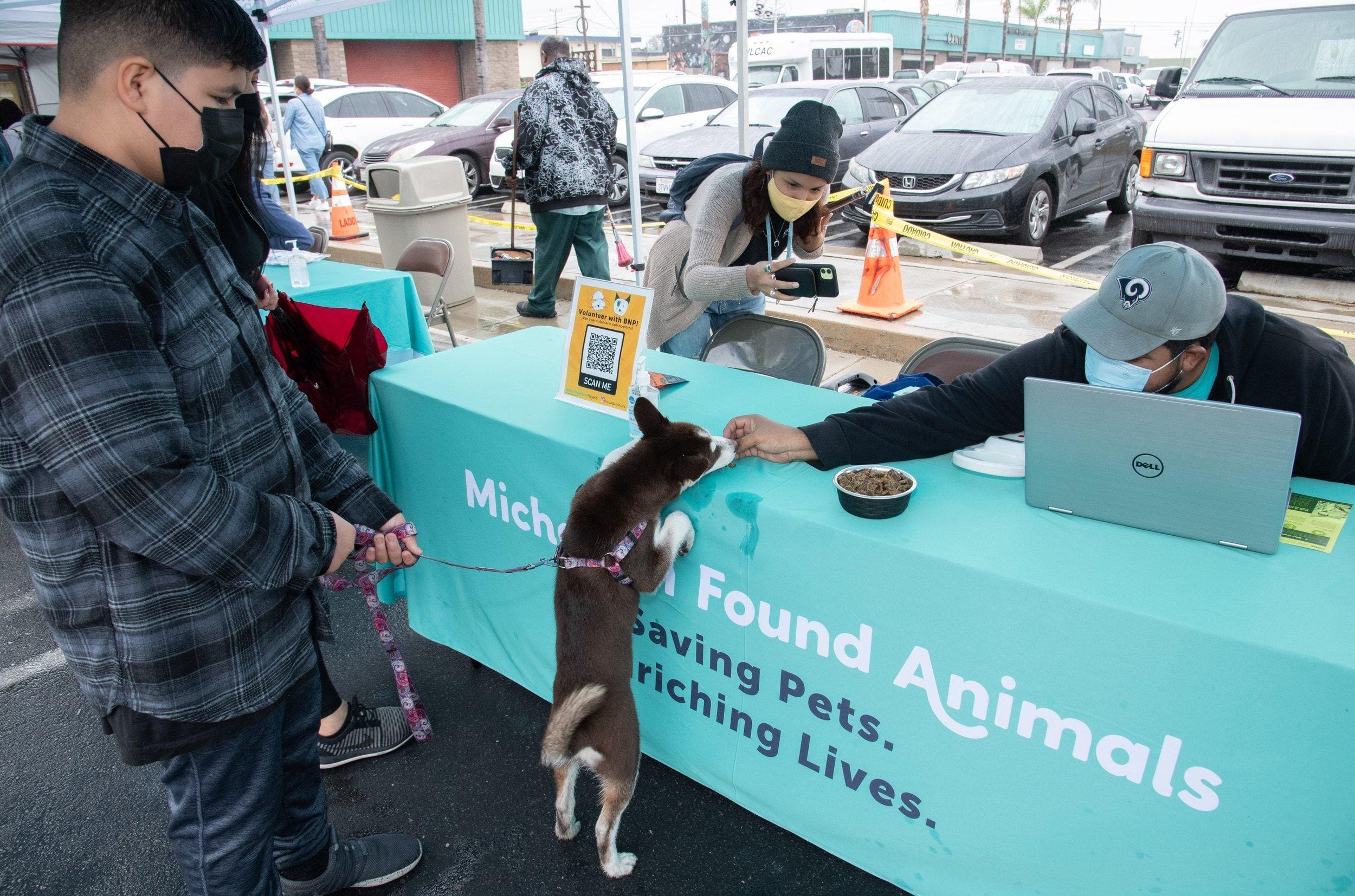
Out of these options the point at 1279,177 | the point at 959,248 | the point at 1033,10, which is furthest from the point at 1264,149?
the point at 1033,10

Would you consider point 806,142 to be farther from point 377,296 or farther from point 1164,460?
point 377,296

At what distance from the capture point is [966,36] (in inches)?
2093

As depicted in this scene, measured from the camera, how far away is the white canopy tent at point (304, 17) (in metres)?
4.34

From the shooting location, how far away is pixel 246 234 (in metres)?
2.41

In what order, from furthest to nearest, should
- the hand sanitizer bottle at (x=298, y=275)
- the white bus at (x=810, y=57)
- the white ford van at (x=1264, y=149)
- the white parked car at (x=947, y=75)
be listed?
the white parked car at (x=947, y=75) → the white bus at (x=810, y=57) → the white ford van at (x=1264, y=149) → the hand sanitizer bottle at (x=298, y=275)

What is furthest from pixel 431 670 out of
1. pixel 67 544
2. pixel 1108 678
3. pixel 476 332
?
pixel 476 332

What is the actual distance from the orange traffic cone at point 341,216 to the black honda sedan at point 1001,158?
20.7 ft

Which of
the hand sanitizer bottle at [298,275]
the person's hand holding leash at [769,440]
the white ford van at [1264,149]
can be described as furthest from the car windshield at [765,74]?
the person's hand holding leash at [769,440]

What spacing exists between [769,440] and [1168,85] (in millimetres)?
7523

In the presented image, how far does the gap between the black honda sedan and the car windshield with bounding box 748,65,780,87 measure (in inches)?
386

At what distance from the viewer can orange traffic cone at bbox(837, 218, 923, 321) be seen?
6078 millimetres

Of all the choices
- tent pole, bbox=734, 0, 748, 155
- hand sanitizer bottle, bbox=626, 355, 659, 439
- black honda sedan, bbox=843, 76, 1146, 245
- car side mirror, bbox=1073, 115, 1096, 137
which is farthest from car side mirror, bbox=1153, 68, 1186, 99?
hand sanitizer bottle, bbox=626, 355, 659, 439

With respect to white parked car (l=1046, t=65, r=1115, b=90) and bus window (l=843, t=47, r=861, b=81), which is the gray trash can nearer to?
white parked car (l=1046, t=65, r=1115, b=90)

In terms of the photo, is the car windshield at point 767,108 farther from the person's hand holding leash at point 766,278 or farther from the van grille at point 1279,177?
the person's hand holding leash at point 766,278
